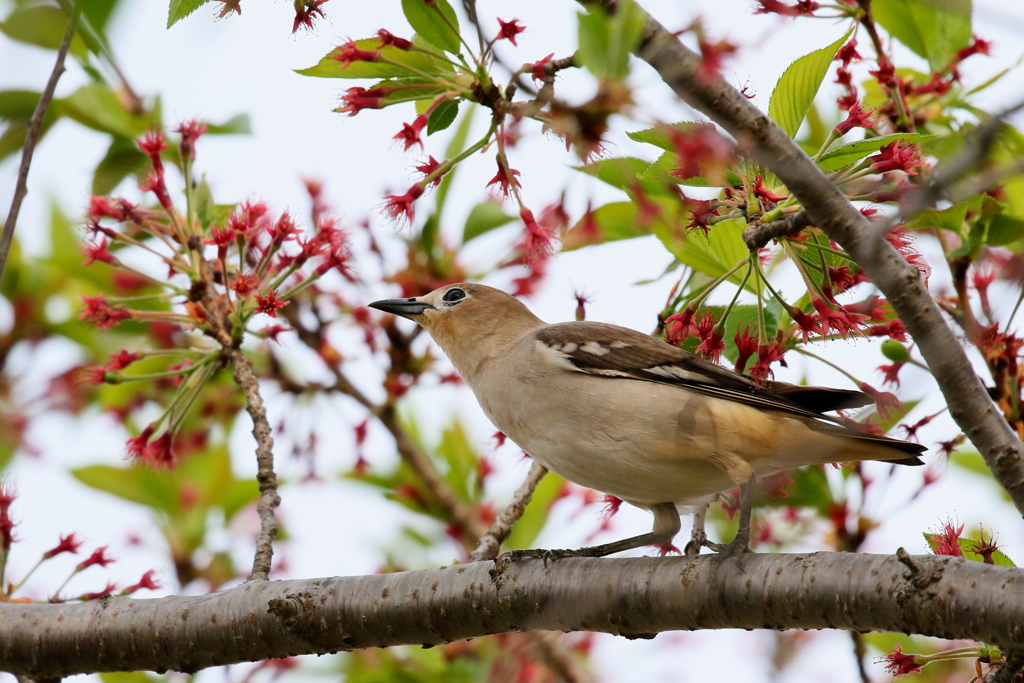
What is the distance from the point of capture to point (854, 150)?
4.22 m

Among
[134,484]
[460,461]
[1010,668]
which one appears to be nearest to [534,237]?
[1010,668]

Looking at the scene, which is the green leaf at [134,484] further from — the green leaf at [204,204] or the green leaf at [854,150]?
the green leaf at [854,150]

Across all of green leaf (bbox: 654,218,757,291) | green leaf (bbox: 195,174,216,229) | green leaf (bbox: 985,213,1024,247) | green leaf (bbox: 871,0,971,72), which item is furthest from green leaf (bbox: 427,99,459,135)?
green leaf (bbox: 871,0,971,72)

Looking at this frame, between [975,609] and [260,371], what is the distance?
509 centimetres

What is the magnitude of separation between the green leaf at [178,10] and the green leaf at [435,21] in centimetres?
111

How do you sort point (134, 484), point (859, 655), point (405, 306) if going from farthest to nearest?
point (134, 484)
point (405, 306)
point (859, 655)

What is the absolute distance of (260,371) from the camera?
22.9 ft

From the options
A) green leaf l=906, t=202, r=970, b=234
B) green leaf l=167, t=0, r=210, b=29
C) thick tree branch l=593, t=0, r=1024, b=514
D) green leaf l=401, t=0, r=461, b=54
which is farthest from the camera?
green leaf l=906, t=202, r=970, b=234

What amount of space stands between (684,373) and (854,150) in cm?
156

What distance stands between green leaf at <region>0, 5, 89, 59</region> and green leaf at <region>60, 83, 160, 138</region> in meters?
5.49

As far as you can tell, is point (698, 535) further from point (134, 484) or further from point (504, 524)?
point (134, 484)

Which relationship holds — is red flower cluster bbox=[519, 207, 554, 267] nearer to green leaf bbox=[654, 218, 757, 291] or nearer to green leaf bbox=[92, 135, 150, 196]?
green leaf bbox=[654, 218, 757, 291]

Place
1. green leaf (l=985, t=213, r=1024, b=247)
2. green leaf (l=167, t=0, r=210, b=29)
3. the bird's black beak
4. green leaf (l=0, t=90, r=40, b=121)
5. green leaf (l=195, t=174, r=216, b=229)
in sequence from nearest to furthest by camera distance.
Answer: green leaf (l=0, t=90, r=40, b=121), green leaf (l=167, t=0, r=210, b=29), green leaf (l=985, t=213, r=1024, b=247), green leaf (l=195, t=174, r=216, b=229), the bird's black beak

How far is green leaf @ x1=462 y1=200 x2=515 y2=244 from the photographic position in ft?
22.7
